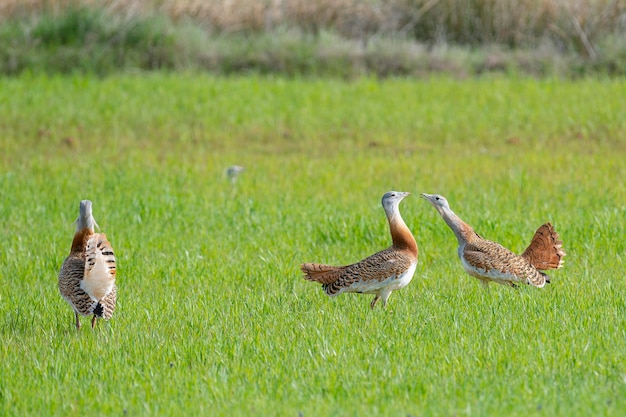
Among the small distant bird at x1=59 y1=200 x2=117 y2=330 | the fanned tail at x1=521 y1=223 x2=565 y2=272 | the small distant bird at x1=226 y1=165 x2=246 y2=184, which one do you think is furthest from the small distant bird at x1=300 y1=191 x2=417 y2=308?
the small distant bird at x1=226 y1=165 x2=246 y2=184

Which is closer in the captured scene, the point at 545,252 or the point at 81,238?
the point at 81,238

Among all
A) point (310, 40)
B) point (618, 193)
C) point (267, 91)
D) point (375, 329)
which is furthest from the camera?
Result: point (310, 40)

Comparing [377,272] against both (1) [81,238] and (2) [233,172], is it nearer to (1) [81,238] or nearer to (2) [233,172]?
(1) [81,238]

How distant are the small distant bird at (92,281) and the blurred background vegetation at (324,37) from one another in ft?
42.4

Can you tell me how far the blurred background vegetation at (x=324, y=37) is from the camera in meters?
19.4

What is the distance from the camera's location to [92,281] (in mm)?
6594

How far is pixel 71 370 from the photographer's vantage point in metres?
6.07

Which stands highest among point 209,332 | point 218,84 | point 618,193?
point 209,332

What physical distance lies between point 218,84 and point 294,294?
1069cm

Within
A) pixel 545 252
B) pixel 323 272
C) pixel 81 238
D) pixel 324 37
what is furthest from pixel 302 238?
pixel 324 37

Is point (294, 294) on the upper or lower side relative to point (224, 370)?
lower

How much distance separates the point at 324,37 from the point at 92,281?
14.0 metres

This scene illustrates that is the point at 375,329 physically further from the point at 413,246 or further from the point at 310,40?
the point at 310,40

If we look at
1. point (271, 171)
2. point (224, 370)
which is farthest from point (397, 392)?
point (271, 171)
